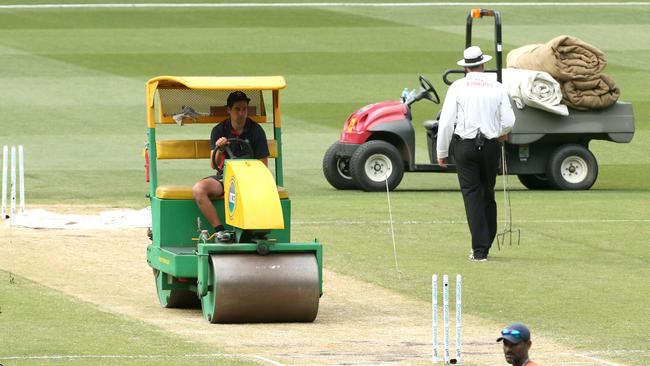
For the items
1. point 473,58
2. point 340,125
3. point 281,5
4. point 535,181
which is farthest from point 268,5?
point 473,58

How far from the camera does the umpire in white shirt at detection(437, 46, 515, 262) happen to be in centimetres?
1670

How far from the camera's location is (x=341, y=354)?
38.1ft

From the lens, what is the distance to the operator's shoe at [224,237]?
13.4 m

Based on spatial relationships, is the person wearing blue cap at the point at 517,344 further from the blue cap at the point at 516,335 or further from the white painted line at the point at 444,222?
the white painted line at the point at 444,222

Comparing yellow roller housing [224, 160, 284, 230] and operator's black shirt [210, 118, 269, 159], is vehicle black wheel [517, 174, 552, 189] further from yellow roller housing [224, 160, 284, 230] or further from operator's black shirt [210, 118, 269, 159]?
yellow roller housing [224, 160, 284, 230]

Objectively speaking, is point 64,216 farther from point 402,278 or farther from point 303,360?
point 303,360

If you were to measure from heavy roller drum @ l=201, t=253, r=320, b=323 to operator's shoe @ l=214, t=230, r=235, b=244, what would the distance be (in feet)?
1.06

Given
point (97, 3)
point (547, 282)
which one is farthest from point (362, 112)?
point (97, 3)

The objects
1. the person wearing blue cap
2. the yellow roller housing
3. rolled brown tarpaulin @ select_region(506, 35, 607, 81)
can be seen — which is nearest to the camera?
the person wearing blue cap

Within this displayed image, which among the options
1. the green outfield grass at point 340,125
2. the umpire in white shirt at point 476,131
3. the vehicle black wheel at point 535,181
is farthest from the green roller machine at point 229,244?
the vehicle black wheel at point 535,181

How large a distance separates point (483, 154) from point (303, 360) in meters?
5.85

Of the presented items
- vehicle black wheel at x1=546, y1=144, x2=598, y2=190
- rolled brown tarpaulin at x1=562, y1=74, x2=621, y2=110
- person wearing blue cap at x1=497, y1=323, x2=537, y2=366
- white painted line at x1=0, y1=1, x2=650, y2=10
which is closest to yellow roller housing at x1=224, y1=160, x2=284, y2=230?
person wearing blue cap at x1=497, y1=323, x2=537, y2=366

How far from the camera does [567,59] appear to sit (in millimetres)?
24156

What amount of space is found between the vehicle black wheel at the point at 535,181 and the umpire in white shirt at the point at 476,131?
→ 823 centimetres
